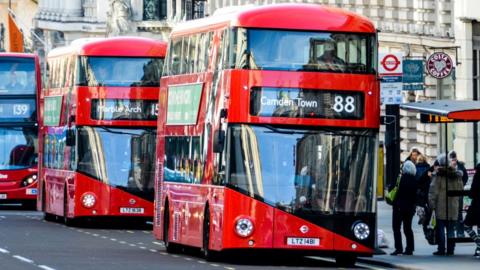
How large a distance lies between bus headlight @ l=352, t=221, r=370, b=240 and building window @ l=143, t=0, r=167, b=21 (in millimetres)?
73307

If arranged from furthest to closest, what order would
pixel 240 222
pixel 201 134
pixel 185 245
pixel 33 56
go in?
pixel 33 56
pixel 185 245
pixel 201 134
pixel 240 222

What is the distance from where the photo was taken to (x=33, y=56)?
53.5m

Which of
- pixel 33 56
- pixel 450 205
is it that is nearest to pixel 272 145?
pixel 450 205

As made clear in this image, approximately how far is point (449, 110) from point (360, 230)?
9.68ft

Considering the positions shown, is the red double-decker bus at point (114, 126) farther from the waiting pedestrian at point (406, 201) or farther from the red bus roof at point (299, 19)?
the red bus roof at point (299, 19)

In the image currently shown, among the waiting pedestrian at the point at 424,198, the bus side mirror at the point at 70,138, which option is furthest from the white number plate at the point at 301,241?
the bus side mirror at the point at 70,138

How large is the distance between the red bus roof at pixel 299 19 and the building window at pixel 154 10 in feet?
238

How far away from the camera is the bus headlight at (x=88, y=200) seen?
4222cm

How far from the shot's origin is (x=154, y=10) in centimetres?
10269

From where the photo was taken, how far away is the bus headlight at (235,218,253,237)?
29.1m

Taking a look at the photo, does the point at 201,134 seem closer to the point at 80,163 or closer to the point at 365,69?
the point at 365,69

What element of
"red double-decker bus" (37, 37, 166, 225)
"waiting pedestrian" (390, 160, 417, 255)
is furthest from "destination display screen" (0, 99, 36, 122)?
"waiting pedestrian" (390, 160, 417, 255)

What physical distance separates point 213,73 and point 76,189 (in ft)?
40.2

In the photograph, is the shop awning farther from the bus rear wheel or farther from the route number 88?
the bus rear wheel
